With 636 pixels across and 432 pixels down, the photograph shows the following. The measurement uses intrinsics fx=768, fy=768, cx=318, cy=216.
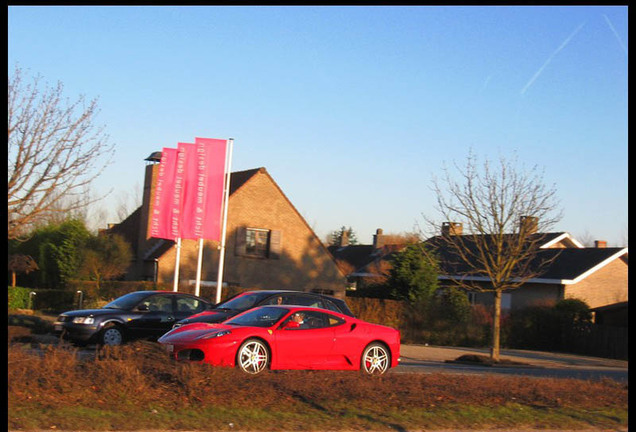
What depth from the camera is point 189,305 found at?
19375 mm

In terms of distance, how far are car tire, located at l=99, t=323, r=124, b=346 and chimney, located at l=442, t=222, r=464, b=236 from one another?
10.8 meters

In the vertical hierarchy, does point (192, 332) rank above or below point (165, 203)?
below

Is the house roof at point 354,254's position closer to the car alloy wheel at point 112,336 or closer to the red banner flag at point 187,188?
the red banner flag at point 187,188

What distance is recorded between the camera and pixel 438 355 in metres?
25.3

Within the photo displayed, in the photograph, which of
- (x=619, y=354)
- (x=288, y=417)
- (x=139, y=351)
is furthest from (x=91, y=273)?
(x=288, y=417)

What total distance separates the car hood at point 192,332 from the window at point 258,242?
24.7 m

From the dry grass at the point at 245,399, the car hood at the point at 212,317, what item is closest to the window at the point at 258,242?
the car hood at the point at 212,317

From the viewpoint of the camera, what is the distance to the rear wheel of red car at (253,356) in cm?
1298

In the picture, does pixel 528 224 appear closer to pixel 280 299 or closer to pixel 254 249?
pixel 280 299

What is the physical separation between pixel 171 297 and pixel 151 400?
9.77 meters

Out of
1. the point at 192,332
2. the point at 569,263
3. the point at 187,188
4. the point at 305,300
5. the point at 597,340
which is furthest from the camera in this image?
the point at 569,263

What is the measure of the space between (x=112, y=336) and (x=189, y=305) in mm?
2119

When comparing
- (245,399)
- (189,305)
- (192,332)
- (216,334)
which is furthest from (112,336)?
(245,399)

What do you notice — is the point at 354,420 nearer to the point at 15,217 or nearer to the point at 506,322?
the point at 15,217
